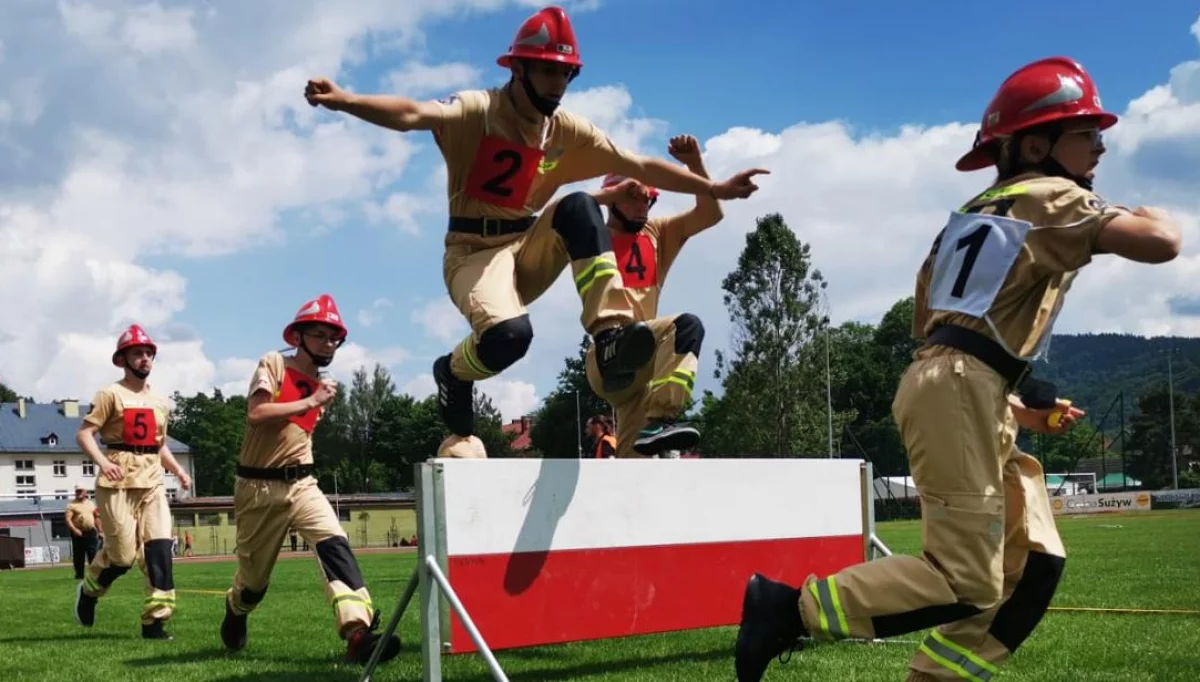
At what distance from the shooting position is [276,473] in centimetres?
764

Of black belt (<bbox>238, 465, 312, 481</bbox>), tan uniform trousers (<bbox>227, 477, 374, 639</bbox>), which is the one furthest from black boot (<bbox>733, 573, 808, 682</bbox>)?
black belt (<bbox>238, 465, 312, 481</bbox>)

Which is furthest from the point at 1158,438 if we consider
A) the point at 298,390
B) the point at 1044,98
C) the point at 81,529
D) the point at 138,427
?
the point at 1044,98

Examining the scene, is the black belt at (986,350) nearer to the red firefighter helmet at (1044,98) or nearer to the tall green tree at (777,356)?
the red firefighter helmet at (1044,98)

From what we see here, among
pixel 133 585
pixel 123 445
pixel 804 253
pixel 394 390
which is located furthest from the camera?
pixel 394 390

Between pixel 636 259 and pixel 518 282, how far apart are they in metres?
1.26

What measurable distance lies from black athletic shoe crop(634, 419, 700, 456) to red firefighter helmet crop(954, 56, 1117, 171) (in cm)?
261

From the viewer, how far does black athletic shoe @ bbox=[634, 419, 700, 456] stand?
638 centimetres

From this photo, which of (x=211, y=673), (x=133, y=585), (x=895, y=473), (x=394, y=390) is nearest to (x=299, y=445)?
(x=211, y=673)

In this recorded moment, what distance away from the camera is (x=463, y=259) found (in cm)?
632

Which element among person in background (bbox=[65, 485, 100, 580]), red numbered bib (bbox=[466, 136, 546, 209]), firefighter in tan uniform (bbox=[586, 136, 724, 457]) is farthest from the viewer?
person in background (bbox=[65, 485, 100, 580])

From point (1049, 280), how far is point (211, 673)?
537cm

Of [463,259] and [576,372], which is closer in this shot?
[463,259]

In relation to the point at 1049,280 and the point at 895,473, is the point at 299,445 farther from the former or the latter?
the point at 895,473

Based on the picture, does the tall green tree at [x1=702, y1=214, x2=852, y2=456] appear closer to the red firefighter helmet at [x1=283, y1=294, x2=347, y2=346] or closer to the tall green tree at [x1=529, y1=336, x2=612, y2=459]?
the tall green tree at [x1=529, y1=336, x2=612, y2=459]
